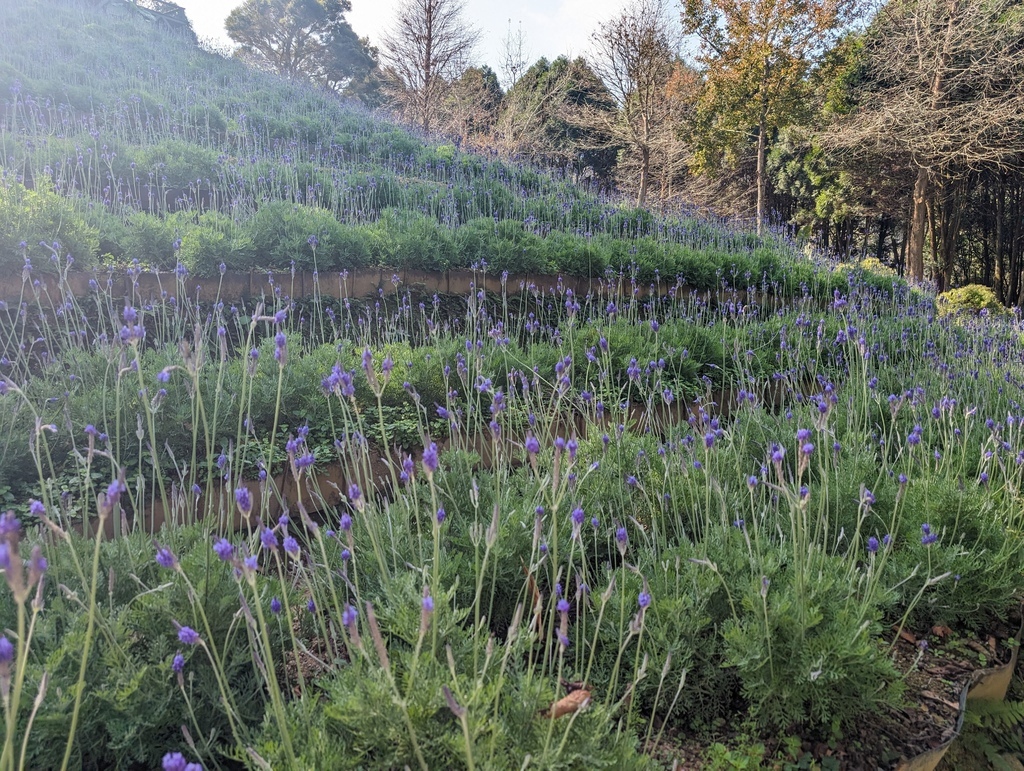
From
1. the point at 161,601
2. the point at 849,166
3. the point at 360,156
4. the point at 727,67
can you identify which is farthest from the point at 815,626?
the point at 849,166

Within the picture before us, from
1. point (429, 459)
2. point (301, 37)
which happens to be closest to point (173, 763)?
point (429, 459)

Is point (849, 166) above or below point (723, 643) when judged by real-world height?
above

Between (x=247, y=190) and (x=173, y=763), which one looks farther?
(x=247, y=190)

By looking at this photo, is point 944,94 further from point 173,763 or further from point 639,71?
point 173,763

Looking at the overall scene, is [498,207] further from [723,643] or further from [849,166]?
[849,166]

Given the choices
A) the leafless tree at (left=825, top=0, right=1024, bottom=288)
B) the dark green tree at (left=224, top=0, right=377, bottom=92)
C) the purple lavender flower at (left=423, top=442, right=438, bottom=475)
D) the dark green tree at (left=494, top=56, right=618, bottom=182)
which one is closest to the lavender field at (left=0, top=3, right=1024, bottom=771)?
the purple lavender flower at (left=423, top=442, right=438, bottom=475)

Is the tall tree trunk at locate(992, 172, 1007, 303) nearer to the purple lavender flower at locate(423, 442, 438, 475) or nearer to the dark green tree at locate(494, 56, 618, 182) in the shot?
the dark green tree at locate(494, 56, 618, 182)

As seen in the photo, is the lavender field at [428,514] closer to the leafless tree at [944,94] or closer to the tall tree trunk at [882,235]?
the leafless tree at [944,94]

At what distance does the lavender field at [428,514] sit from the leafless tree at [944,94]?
9.00 metres

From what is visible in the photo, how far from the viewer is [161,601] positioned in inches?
57.7

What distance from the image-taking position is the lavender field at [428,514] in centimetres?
125

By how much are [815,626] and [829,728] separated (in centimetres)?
28

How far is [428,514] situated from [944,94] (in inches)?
629

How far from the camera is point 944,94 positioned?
1316 centimetres
